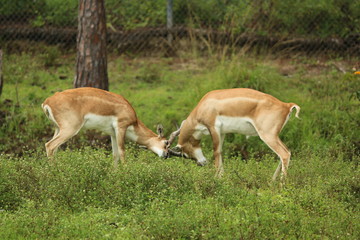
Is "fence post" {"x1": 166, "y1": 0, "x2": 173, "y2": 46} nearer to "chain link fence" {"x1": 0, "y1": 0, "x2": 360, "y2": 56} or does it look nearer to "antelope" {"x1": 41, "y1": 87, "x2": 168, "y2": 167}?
"chain link fence" {"x1": 0, "y1": 0, "x2": 360, "y2": 56}

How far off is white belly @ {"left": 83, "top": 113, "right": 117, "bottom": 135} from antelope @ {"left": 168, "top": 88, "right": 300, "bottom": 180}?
3.62 ft

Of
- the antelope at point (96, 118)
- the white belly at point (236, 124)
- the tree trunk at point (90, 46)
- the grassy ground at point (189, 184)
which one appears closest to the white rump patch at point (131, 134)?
the antelope at point (96, 118)

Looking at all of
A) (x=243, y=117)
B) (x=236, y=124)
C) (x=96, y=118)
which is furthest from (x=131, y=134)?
(x=243, y=117)

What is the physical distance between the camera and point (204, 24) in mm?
15086

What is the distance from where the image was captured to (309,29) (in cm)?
1489

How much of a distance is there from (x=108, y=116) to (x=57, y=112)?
2.38 feet

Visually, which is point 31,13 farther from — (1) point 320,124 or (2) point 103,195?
(2) point 103,195

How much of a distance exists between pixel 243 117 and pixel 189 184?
1.73 meters

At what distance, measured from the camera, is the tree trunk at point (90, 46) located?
11414 millimetres

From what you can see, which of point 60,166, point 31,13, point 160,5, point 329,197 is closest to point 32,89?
point 31,13

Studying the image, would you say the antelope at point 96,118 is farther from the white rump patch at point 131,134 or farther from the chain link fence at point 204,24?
the chain link fence at point 204,24

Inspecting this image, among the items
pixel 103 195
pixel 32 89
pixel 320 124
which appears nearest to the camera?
pixel 103 195

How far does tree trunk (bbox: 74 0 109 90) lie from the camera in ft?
37.4

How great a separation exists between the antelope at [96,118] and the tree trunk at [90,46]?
1942mm
